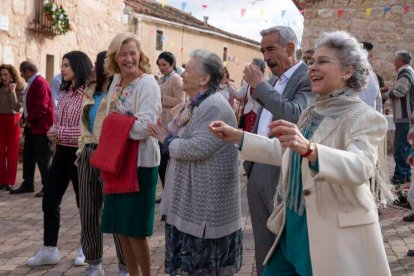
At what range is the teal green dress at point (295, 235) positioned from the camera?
10.1 feet

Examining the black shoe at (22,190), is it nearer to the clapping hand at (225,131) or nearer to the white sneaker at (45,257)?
the white sneaker at (45,257)

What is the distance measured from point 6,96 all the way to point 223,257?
6.36 m

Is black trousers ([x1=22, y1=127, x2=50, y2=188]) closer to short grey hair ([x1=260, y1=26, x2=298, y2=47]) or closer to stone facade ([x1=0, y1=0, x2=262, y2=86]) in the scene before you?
stone facade ([x1=0, y1=0, x2=262, y2=86])

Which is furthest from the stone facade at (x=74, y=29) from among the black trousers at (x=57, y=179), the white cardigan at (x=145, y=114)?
the white cardigan at (x=145, y=114)

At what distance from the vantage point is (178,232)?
421cm

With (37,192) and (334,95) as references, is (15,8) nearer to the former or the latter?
(37,192)

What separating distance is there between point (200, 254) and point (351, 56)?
67.5 inches

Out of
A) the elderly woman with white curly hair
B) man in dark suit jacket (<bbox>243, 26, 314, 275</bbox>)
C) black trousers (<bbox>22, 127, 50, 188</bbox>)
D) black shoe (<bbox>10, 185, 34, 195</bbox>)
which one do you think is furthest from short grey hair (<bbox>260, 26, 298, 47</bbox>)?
black shoe (<bbox>10, 185, 34, 195</bbox>)

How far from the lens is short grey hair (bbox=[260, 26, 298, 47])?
399 cm

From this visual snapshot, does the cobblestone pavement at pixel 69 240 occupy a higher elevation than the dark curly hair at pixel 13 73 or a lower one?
lower

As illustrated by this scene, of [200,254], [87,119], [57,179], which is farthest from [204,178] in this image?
[57,179]

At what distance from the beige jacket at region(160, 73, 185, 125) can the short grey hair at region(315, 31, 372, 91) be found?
204 inches

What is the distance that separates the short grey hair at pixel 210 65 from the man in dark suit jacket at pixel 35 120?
17.6ft

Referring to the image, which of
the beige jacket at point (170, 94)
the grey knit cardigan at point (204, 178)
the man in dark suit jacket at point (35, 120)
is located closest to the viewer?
the grey knit cardigan at point (204, 178)
